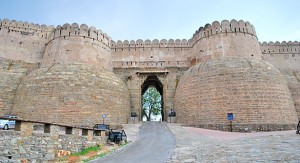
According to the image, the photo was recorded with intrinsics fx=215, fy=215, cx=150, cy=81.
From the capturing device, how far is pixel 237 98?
1440 centimetres

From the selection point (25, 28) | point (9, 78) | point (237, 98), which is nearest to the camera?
point (237, 98)

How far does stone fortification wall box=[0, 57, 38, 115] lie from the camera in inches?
614

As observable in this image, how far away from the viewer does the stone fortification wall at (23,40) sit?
19.0 metres

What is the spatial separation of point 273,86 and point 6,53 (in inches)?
850

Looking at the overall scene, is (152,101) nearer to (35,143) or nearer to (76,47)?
(76,47)

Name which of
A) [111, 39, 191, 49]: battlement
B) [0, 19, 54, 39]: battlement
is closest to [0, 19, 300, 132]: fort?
[0, 19, 54, 39]: battlement

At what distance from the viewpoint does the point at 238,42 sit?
17.5 metres

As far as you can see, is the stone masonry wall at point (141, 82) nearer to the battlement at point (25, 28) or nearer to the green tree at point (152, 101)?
the battlement at point (25, 28)

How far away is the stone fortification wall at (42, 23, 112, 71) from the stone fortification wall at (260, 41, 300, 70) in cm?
1608

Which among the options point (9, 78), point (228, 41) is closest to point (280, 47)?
point (228, 41)

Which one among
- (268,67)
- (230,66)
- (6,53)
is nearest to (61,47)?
(6,53)

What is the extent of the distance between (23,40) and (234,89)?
18.6m

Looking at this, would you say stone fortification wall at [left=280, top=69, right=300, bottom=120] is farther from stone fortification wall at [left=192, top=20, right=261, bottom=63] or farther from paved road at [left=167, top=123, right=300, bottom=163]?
paved road at [left=167, top=123, right=300, bottom=163]

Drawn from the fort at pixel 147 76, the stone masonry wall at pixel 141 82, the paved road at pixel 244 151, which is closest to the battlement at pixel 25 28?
the fort at pixel 147 76
